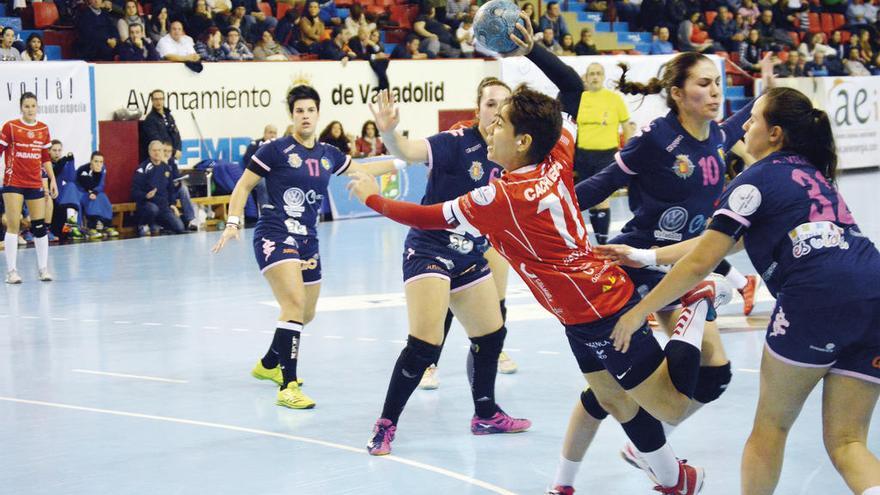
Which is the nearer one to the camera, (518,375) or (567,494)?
(567,494)

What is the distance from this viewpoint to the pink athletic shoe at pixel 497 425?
6.54m

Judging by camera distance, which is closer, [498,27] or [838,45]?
[498,27]

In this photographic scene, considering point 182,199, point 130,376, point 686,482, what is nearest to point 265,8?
point 182,199

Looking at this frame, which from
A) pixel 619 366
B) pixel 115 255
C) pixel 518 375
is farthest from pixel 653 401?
pixel 115 255

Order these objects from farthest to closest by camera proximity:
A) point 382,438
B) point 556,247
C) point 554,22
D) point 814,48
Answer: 1. point 814,48
2. point 554,22
3. point 382,438
4. point 556,247

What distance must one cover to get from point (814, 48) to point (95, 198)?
671 inches

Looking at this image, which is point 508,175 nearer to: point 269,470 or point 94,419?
point 269,470

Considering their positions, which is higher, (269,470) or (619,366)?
(619,366)

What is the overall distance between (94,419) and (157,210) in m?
9.86

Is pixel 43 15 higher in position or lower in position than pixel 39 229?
higher

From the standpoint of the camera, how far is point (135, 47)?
1691 centimetres

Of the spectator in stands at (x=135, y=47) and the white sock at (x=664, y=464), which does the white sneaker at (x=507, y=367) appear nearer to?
the white sock at (x=664, y=464)

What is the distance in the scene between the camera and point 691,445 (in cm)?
622

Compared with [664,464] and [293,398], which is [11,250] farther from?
[664,464]
